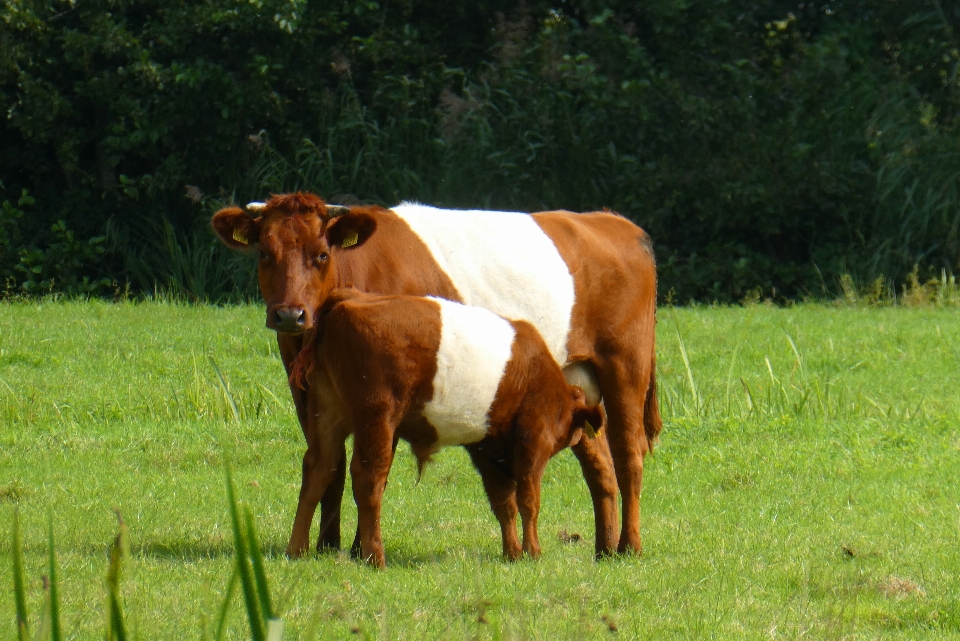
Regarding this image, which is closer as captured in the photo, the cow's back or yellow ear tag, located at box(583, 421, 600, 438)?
yellow ear tag, located at box(583, 421, 600, 438)

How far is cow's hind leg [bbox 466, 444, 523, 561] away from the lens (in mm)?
5688

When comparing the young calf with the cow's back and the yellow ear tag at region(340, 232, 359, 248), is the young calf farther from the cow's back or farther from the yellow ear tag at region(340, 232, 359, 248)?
the cow's back

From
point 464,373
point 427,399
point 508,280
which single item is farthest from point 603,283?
point 427,399

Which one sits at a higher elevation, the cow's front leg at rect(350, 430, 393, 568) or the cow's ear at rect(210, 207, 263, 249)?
the cow's ear at rect(210, 207, 263, 249)

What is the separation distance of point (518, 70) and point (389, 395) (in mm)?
14331

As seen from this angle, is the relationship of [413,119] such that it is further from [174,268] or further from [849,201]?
[849,201]

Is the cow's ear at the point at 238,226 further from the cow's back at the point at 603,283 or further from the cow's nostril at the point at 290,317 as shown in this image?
the cow's back at the point at 603,283

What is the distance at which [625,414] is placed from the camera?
6379 mm

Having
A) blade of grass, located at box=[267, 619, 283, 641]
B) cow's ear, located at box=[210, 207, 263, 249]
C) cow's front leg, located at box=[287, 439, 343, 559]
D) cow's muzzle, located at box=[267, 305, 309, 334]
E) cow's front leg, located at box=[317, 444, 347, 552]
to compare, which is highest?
blade of grass, located at box=[267, 619, 283, 641]

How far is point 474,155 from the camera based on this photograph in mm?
18250

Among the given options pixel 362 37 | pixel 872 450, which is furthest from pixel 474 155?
pixel 872 450

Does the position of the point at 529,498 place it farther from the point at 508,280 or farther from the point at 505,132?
the point at 505,132

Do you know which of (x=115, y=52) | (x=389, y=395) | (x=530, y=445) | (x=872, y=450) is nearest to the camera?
(x=389, y=395)

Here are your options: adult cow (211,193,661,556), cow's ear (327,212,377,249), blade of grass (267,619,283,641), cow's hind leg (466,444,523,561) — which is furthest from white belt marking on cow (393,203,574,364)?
blade of grass (267,619,283,641)
